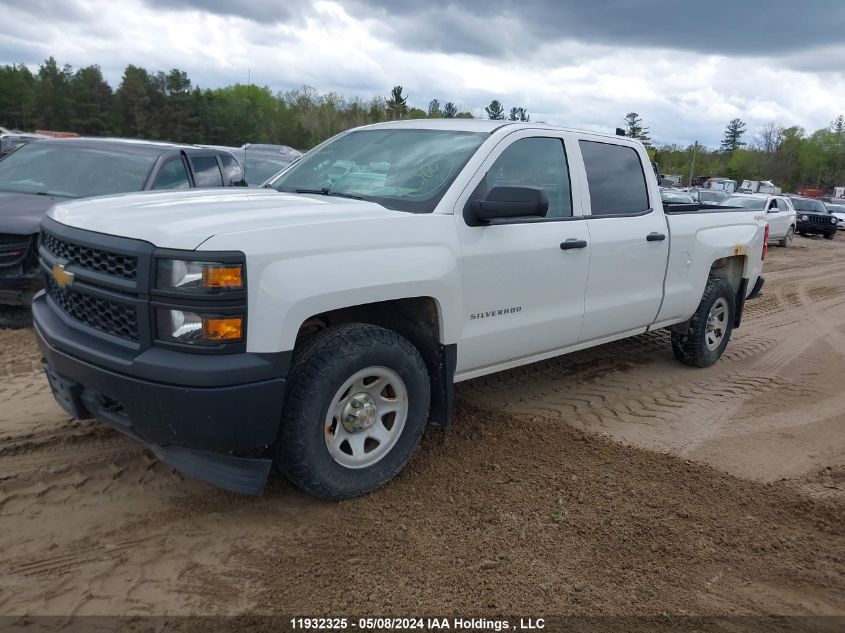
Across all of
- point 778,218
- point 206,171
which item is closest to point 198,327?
point 206,171

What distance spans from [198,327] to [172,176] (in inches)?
203

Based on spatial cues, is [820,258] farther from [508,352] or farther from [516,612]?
[516,612]

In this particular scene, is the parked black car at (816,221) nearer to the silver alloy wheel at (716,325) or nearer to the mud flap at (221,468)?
the silver alloy wheel at (716,325)

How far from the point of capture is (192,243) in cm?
292

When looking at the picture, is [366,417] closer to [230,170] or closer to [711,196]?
[230,170]

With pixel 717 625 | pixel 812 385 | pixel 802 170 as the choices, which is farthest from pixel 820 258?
pixel 802 170

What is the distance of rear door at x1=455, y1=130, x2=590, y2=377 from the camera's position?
3.98 m

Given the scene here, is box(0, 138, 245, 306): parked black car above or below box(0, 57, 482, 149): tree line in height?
below

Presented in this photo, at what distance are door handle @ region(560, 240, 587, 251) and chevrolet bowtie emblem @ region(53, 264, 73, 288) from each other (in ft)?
9.21

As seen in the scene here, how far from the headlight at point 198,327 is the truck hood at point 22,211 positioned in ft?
13.1

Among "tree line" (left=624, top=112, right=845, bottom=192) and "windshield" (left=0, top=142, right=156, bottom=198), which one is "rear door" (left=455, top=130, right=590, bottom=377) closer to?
"windshield" (left=0, top=142, right=156, bottom=198)

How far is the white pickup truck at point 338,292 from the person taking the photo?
2.98m

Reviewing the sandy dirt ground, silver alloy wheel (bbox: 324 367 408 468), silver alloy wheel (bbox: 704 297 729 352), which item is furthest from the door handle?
silver alloy wheel (bbox: 704 297 729 352)

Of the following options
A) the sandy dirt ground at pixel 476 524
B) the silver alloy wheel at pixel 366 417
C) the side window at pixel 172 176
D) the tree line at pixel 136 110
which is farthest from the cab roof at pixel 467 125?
the tree line at pixel 136 110
